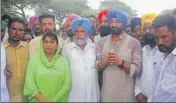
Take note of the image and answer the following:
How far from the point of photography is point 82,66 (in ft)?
10.4

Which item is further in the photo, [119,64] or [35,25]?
[35,25]

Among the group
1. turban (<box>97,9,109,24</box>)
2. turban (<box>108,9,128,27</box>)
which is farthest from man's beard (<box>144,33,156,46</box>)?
turban (<box>97,9,109,24</box>)

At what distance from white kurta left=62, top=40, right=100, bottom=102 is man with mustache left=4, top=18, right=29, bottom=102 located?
426mm

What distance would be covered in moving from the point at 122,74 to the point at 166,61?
1.58ft

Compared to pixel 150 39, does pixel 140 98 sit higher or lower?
lower

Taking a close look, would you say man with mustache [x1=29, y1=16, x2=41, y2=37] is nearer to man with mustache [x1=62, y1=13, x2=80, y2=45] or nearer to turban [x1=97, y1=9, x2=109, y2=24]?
man with mustache [x1=62, y1=13, x2=80, y2=45]

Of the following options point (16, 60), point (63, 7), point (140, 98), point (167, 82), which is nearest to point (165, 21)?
point (167, 82)

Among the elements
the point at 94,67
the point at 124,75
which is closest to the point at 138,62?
the point at 124,75

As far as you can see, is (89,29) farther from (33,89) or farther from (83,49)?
(33,89)

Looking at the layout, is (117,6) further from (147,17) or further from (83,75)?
(83,75)

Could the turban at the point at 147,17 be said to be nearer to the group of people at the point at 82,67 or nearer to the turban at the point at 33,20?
the group of people at the point at 82,67

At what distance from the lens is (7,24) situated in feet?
11.5

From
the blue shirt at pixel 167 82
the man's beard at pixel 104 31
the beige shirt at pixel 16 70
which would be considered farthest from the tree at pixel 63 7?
the blue shirt at pixel 167 82

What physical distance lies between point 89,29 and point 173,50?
0.82 m
